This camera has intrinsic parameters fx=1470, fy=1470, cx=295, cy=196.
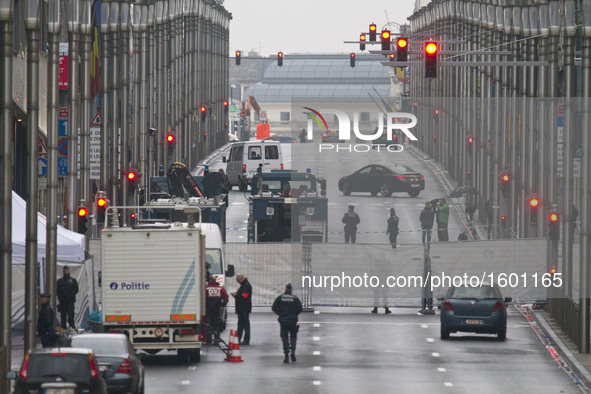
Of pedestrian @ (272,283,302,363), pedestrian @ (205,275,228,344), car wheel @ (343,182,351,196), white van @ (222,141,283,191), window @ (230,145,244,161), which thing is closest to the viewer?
pedestrian @ (272,283,302,363)

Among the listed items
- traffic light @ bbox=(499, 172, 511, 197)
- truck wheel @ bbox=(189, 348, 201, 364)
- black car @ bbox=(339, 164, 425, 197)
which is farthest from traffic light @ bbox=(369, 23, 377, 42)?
truck wheel @ bbox=(189, 348, 201, 364)

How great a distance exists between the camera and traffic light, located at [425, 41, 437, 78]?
34.8 m

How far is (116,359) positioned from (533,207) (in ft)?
70.8

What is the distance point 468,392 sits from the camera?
26.4 meters

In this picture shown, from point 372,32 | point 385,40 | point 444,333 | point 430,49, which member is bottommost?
point 444,333

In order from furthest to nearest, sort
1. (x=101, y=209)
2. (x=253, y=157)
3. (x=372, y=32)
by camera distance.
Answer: (x=253, y=157) → (x=372, y=32) → (x=101, y=209)

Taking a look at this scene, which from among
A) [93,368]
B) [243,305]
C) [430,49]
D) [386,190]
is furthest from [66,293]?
[386,190]

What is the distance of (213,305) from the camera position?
32.9m

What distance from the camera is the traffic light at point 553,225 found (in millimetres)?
37969

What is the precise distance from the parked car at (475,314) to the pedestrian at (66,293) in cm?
858

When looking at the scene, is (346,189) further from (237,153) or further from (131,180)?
(237,153)

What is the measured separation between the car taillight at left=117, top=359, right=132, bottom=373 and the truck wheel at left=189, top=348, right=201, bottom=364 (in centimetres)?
645

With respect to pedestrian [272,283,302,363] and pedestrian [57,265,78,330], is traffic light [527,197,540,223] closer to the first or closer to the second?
pedestrian [272,283,302,363]

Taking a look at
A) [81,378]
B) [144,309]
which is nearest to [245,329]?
[144,309]
